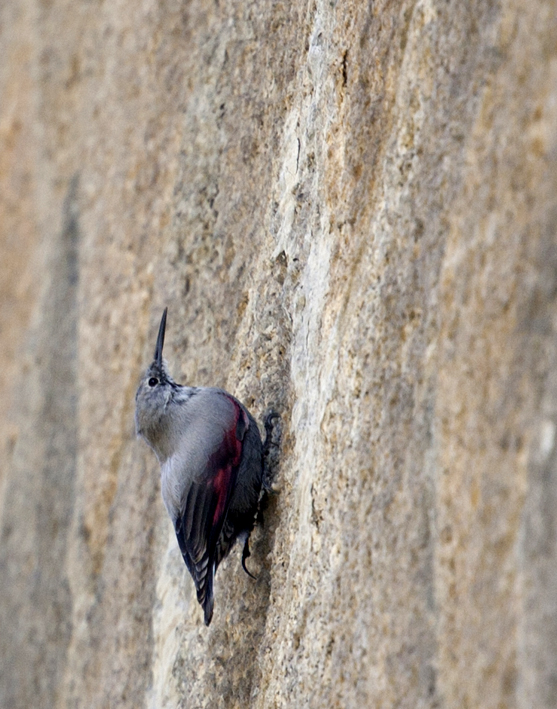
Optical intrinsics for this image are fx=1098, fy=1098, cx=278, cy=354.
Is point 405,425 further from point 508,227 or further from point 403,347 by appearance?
point 508,227

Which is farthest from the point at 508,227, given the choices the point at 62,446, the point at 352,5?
the point at 62,446

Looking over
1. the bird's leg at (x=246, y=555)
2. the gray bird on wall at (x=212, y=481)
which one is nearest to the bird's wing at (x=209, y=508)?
the gray bird on wall at (x=212, y=481)

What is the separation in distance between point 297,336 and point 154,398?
0.88m

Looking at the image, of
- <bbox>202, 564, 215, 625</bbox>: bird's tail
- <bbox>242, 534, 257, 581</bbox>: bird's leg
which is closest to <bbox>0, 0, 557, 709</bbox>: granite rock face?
<bbox>242, 534, 257, 581</bbox>: bird's leg

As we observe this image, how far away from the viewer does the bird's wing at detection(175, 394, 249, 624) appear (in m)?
4.03

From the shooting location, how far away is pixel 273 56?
4719 millimetres

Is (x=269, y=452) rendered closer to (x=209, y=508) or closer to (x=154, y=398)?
(x=209, y=508)

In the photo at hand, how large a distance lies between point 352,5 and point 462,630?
2.31 metres

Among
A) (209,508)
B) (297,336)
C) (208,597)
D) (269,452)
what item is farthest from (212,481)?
(297,336)

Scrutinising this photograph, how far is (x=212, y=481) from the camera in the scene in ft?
13.7

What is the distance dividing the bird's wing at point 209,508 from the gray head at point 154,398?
1.52 ft

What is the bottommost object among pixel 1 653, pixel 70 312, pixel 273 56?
pixel 1 653

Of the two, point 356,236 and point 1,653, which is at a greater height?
point 356,236

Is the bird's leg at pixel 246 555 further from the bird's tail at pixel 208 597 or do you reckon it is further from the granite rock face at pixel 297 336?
the bird's tail at pixel 208 597
